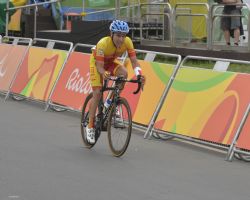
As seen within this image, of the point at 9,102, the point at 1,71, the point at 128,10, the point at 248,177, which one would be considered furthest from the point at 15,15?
the point at 248,177

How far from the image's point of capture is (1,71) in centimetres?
1566

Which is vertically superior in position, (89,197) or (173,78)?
(173,78)

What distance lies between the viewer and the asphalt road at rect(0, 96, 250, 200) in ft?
23.0

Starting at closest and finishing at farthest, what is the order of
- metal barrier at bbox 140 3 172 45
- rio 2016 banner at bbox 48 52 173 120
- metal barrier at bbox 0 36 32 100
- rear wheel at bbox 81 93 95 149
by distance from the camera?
rear wheel at bbox 81 93 95 149 → rio 2016 banner at bbox 48 52 173 120 → metal barrier at bbox 0 36 32 100 → metal barrier at bbox 140 3 172 45

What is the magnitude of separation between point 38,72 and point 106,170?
6.53 meters

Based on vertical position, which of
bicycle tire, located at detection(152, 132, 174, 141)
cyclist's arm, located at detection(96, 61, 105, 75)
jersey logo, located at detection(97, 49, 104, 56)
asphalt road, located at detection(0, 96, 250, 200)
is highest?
jersey logo, located at detection(97, 49, 104, 56)

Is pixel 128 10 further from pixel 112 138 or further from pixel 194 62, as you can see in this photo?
pixel 112 138

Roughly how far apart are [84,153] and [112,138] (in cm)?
48

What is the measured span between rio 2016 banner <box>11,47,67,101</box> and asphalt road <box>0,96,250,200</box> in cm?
261

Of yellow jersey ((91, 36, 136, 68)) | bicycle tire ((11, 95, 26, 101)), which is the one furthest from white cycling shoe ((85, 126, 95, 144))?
bicycle tire ((11, 95, 26, 101))

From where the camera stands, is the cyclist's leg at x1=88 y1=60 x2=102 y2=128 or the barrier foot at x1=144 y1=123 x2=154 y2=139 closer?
the cyclist's leg at x1=88 y1=60 x2=102 y2=128

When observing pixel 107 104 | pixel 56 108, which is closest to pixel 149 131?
pixel 107 104

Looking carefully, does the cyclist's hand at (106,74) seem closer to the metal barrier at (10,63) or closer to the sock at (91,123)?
the sock at (91,123)

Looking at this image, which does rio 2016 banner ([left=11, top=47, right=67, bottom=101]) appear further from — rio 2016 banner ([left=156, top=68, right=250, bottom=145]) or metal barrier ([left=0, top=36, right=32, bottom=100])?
rio 2016 banner ([left=156, top=68, right=250, bottom=145])
